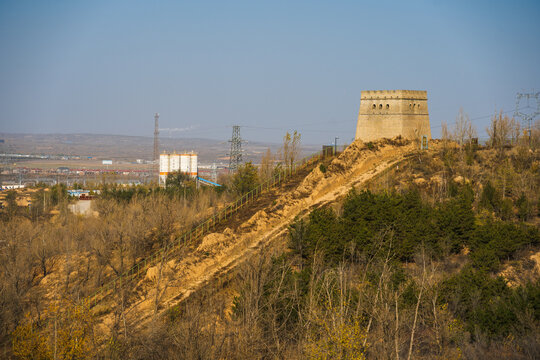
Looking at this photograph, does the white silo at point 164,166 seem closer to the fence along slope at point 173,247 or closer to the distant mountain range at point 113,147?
the fence along slope at point 173,247

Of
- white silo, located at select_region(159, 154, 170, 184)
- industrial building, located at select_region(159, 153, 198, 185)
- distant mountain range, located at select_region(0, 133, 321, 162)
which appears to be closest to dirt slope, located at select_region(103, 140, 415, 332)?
industrial building, located at select_region(159, 153, 198, 185)

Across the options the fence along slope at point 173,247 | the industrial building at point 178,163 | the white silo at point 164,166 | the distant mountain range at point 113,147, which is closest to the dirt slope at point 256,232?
the fence along slope at point 173,247

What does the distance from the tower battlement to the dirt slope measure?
135 centimetres

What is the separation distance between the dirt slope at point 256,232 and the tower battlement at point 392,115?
1.35 meters

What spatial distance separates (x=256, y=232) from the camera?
28422 mm

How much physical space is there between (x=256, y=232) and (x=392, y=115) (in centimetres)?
1449

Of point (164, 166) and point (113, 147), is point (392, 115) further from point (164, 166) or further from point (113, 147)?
point (113, 147)

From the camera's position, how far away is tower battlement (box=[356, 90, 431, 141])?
37719 millimetres

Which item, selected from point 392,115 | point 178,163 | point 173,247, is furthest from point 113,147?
point 173,247

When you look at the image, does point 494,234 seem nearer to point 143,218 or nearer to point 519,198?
point 519,198

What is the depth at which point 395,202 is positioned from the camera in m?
26.7

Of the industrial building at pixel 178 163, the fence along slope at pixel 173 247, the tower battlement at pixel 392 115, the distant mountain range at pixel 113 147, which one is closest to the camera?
the fence along slope at pixel 173 247

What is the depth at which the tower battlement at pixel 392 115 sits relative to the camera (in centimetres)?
3772

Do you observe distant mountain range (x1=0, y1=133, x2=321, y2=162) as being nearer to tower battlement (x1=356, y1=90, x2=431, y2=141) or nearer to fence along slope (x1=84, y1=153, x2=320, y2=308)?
tower battlement (x1=356, y1=90, x2=431, y2=141)
